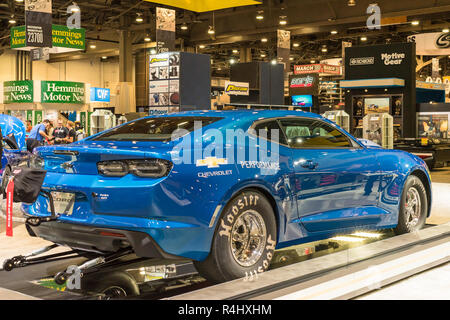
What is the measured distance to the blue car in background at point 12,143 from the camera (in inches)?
418

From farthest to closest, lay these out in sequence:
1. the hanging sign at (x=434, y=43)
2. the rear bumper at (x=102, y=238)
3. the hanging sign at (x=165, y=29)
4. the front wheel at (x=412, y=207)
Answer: the hanging sign at (x=434, y=43), the hanging sign at (x=165, y=29), the front wheel at (x=412, y=207), the rear bumper at (x=102, y=238)

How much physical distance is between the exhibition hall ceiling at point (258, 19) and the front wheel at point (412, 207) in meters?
16.4

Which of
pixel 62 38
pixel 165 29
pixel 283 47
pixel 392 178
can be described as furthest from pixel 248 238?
pixel 283 47

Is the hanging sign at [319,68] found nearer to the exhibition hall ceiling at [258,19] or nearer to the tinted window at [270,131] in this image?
the exhibition hall ceiling at [258,19]

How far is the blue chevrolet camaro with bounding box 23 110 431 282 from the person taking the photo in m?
4.06

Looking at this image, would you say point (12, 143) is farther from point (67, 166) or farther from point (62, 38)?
point (62, 38)

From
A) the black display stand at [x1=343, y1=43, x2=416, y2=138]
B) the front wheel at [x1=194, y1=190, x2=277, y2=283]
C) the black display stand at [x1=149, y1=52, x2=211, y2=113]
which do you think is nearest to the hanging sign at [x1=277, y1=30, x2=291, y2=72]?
the black display stand at [x1=343, y1=43, x2=416, y2=138]

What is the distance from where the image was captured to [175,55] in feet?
44.3

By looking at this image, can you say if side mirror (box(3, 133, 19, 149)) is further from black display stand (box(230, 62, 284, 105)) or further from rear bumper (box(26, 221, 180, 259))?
black display stand (box(230, 62, 284, 105))

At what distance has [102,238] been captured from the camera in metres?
4.12

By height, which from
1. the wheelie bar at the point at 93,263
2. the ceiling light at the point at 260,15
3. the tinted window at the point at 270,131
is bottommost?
the wheelie bar at the point at 93,263

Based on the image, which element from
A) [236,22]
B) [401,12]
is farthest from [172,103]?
[236,22]

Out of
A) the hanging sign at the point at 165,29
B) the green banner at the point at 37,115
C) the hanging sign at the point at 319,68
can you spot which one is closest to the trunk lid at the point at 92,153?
the hanging sign at the point at 165,29

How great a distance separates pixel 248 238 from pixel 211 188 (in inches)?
23.6
